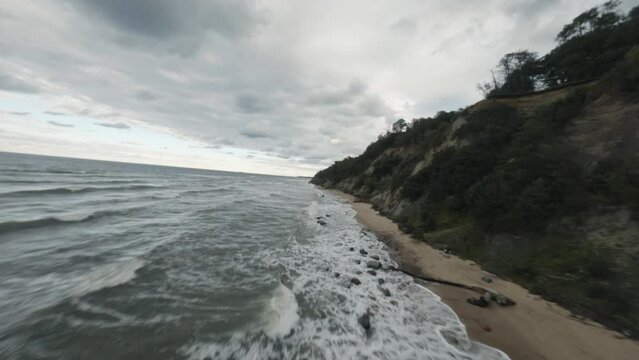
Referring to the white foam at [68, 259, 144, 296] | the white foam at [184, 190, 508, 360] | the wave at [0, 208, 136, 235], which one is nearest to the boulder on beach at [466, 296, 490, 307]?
the white foam at [184, 190, 508, 360]

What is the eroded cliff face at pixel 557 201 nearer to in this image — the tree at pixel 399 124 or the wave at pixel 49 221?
the wave at pixel 49 221

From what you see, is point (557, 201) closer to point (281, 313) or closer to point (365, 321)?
point (365, 321)

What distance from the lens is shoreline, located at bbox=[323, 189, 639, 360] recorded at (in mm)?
6371

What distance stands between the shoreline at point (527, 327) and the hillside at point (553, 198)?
1.98 ft

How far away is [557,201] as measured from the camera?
11.6 meters

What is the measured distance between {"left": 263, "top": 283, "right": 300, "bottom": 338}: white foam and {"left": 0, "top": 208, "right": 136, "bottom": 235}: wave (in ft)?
50.4

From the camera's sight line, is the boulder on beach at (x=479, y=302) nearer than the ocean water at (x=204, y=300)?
No

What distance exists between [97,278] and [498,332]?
1201 centimetres

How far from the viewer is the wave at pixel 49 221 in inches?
604

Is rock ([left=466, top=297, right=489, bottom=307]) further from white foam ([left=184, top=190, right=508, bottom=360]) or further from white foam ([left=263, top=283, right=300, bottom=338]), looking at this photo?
white foam ([left=263, top=283, right=300, bottom=338])

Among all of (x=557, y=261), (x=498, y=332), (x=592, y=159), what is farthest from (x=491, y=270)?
(x=592, y=159)

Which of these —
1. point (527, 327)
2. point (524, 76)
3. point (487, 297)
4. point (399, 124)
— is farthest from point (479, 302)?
point (399, 124)

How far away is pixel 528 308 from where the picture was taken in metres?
8.23

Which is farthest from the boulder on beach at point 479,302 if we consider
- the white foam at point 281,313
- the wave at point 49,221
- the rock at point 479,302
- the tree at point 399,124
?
the tree at point 399,124
